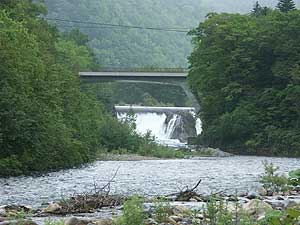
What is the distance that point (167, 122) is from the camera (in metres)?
80.5

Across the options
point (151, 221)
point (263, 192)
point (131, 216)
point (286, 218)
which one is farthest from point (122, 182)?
point (286, 218)

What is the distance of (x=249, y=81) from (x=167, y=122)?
2328 centimetres

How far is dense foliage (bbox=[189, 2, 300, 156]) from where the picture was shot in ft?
177

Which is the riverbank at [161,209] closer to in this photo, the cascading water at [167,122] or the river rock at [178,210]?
the river rock at [178,210]

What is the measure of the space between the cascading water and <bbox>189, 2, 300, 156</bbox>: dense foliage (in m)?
15.2

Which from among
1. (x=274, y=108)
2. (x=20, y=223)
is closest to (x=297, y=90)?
(x=274, y=108)

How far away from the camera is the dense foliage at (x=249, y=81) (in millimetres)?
53875

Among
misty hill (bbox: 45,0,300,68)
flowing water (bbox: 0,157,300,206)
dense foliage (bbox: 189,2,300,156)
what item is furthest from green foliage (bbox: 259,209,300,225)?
misty hill (bbox: 45,0,300,68)

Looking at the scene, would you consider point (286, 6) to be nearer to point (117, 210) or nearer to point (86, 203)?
point (86, 203)

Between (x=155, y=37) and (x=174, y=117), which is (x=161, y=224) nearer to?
(x=174, y=117)

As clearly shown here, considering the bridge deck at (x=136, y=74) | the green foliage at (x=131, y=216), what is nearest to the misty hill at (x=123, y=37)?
the bridge deck at (x=136, y=74)

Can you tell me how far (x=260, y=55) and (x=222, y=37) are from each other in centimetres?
411

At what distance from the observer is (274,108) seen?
2164 inches

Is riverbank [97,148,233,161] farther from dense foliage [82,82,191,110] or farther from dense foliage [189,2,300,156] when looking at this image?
dense foliage [82,82,191,110]
